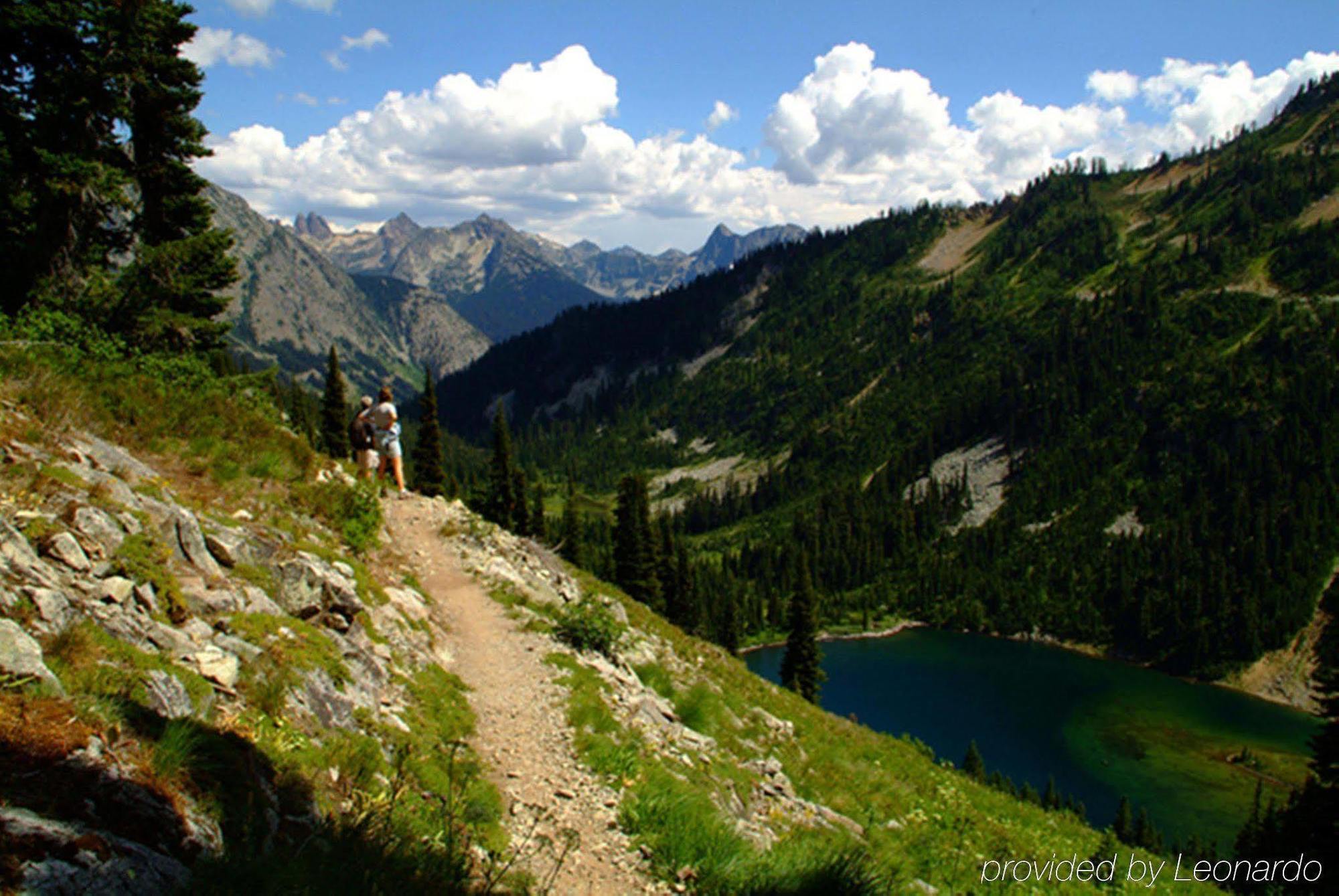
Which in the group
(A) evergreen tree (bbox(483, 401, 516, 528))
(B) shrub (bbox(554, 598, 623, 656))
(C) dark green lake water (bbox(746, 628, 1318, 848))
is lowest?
Answer: (C) dark green lake water (bbox(746, 628, 1318, 848))

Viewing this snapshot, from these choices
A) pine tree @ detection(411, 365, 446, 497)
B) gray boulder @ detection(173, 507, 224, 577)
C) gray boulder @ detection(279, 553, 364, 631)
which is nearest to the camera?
gray boulder @ detection(173, 507, 224, 577)

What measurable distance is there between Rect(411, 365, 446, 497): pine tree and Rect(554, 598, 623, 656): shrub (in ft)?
188

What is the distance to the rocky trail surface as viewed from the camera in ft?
26.6

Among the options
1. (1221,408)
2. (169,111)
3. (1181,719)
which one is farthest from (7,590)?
(1221,408)

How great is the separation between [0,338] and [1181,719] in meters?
143

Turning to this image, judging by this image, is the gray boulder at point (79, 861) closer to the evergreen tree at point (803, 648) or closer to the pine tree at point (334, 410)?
the evergreen tree at point (803, 648)

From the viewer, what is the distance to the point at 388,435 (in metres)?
24.5

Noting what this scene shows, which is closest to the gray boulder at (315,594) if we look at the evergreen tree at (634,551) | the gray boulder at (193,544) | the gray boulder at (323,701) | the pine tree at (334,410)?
the gray boulder at (193,544)

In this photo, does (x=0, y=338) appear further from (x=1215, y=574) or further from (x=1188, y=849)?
(x=1215, y=574)

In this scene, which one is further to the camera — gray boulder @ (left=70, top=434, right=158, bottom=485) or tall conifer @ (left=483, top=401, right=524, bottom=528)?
tall conifer @ (left=483, top=401, right=524, bottom=528)

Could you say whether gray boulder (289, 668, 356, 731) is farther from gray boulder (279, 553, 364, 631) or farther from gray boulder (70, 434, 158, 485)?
gray boulder (70, 434, 158, 485)

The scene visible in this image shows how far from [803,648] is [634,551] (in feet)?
62.6

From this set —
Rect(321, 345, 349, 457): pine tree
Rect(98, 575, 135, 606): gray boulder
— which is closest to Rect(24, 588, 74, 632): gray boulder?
Rect(98, 575, 135, 606): gray boulder

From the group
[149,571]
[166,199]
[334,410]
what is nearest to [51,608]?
[149,571]
